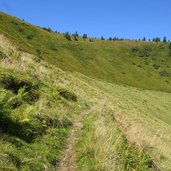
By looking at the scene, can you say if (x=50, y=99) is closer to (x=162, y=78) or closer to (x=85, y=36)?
(x=162, y=78)

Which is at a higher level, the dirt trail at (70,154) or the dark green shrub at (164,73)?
the dark green shrub at (164,73)

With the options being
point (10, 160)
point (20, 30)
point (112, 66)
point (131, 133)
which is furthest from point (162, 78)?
point (10, 160)

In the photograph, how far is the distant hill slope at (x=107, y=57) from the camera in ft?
354

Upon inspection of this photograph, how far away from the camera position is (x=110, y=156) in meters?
11.6

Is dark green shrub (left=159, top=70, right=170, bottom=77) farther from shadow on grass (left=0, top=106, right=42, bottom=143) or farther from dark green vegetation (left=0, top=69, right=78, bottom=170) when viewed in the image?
shadow on grass (left=0, top=106, right=42, bottom=143)

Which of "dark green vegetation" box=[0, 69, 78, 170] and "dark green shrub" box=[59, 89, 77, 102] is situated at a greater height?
"dark green shrub" box=[59, 89, 77, 102]

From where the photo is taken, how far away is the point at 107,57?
13738 cm

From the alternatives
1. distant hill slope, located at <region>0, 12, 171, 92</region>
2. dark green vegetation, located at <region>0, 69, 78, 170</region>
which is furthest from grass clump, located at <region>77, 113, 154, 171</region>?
distant hill slope, located at <region>0, 12, 171, 92</region>

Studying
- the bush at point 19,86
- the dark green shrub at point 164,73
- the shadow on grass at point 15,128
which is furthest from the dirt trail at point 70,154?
the dark green shrub at point 164,73

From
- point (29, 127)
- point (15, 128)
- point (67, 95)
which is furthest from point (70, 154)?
point (67, 95)

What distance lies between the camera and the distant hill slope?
10800 cm

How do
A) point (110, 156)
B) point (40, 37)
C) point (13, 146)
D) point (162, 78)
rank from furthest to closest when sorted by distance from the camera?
point (162, 78), point (40, 37), point (110, 156), point (13, 146)

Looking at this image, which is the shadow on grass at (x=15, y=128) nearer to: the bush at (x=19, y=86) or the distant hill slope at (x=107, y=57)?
the bush at (x=19, y=86)

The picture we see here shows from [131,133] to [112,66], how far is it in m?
Result: 109
